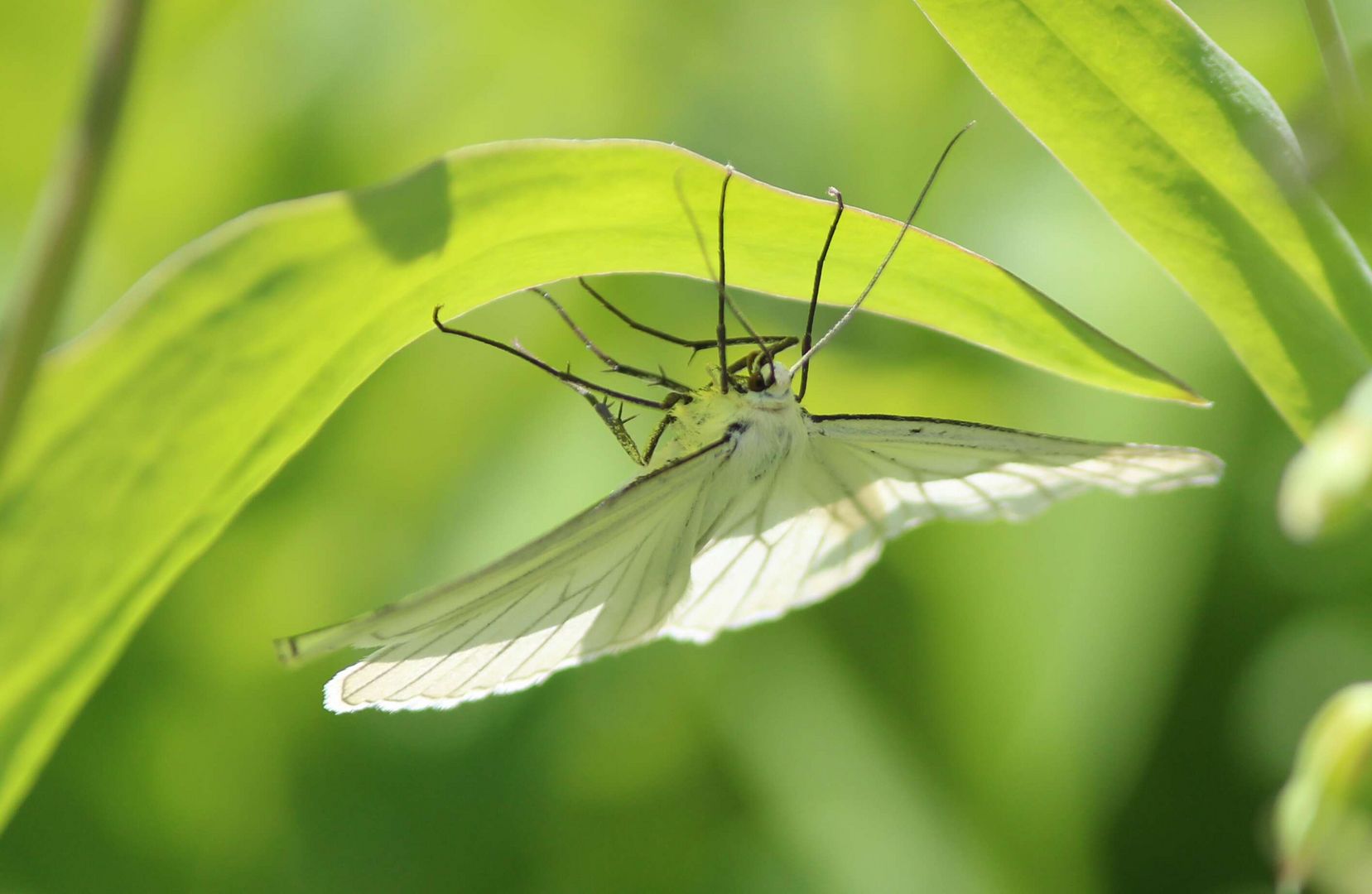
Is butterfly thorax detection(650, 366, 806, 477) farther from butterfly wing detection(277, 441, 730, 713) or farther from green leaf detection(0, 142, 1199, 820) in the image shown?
green leaf detection(0, 142, 1199, 820)

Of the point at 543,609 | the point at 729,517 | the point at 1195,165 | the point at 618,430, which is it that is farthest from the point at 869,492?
the point at 1195,165

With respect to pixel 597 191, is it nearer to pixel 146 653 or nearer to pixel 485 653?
pixel 485 653

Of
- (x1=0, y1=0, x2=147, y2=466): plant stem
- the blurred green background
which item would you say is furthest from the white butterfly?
the blurred green background

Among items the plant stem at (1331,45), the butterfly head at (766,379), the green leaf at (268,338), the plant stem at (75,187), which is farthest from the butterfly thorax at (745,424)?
the plant stem at (75,187)

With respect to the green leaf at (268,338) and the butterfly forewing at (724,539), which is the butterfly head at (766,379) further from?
the green leaf at (268,338)

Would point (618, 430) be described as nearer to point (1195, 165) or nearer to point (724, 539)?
point (724, 539)

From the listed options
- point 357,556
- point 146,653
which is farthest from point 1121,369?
point 146,653
